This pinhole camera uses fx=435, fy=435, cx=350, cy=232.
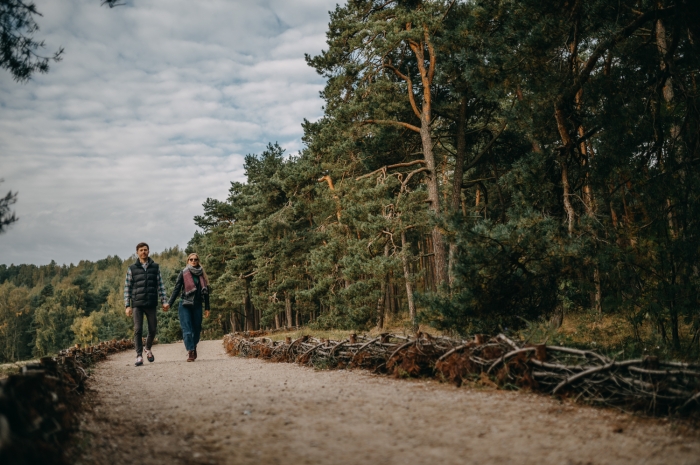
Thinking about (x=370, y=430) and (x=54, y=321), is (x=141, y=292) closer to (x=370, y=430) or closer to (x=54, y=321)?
(x=370, y=430)

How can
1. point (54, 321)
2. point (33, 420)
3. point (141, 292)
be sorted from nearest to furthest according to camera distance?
1. point (33, 420)
2. point (141, 292)
3. point (54, 321)

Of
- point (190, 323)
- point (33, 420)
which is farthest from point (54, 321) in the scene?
point (33, 420)

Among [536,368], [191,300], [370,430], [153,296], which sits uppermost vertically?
[153,296]

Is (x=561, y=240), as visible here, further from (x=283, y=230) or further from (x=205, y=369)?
(x=283, y=230)

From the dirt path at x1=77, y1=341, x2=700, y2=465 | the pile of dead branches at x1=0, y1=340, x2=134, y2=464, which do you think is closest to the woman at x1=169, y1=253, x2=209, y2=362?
the dirt path at x1=77, y1=341, x2=700, y2=465

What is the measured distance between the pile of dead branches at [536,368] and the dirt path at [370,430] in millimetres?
182

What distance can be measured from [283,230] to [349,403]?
1007 inches

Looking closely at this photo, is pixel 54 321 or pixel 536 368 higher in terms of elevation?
pixel 536 368

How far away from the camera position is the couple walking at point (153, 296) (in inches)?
305

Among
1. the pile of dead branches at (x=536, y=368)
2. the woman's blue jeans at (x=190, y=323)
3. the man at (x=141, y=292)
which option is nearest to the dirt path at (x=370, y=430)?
the pile of dead branches at (x=536, y=368)

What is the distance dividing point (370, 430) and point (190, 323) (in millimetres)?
6692

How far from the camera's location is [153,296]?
7926mm

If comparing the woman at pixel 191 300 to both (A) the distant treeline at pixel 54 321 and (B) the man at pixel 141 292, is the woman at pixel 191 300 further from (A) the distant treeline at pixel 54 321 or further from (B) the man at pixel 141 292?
(A) the distant treeline at pixel 54 321

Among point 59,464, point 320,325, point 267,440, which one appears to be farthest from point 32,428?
point 320,325
